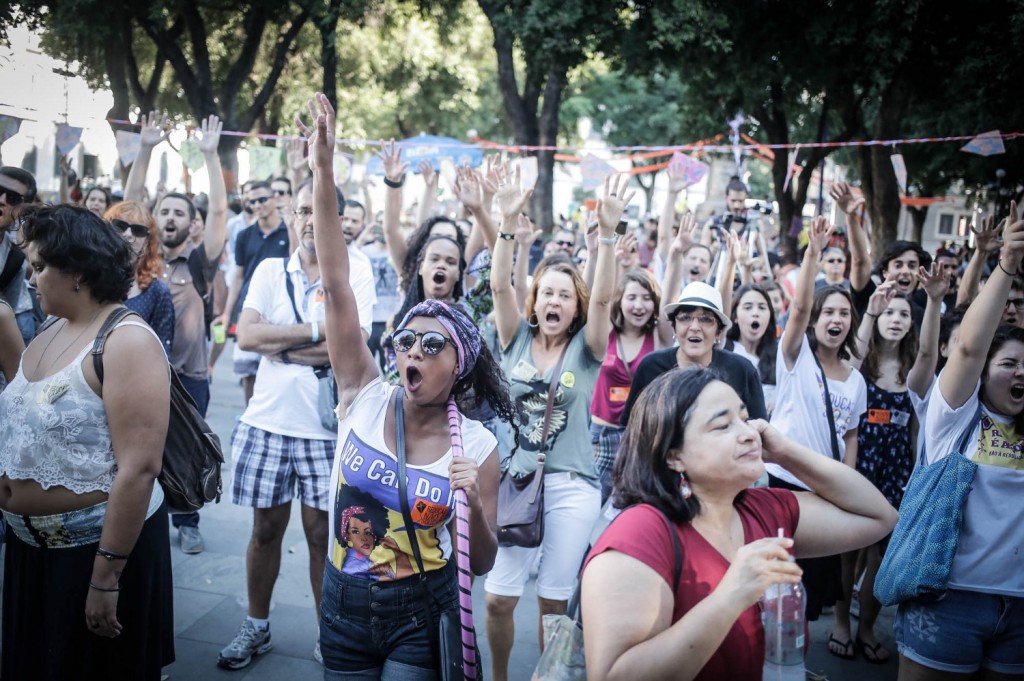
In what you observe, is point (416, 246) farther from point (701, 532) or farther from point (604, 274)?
point (701, 532)

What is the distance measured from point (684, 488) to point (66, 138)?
7.64 metres

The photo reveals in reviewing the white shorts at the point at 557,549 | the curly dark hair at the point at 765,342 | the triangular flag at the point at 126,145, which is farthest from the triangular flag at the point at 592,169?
the white shorts at the point at 557,549

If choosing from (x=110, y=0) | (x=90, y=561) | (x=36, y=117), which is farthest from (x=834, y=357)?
(x=110, y=0)

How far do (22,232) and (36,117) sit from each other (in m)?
4.00

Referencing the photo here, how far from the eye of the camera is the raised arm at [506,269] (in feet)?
13.5

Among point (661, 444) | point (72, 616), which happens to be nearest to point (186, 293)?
point (72, 616)

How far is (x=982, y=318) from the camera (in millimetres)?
2928

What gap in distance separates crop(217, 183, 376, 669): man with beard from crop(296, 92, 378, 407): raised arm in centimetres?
128

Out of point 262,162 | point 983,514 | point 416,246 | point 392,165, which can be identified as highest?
point 262,162

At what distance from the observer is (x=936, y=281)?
176 inches

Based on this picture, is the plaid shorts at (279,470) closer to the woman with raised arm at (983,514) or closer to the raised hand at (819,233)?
the woman with raised arm at (983,514)

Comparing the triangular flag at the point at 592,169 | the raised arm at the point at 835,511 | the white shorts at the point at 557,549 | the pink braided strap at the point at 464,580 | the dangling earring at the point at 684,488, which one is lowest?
the white shorts at the point at 557,549

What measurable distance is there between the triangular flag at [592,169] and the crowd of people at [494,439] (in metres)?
5.80

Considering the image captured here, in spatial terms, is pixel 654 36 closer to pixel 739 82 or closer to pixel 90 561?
pixel 739 82
